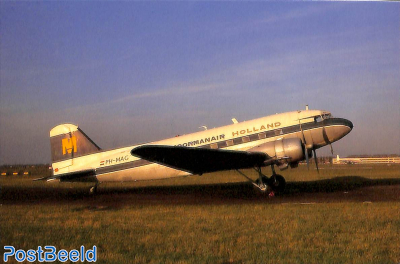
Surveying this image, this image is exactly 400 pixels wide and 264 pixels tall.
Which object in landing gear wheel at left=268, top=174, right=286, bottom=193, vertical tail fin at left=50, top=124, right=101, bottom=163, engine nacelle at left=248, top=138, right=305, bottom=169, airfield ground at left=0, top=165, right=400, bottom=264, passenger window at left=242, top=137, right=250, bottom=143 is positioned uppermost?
vertical tail fin at left=50, top=124, right=101, bottom=163

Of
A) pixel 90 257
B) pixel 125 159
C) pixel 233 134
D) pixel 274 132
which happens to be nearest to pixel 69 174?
pixel 125 159

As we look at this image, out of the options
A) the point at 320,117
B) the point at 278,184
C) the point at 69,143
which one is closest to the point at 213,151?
the point at 278,184

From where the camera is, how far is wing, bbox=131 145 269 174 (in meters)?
13.5

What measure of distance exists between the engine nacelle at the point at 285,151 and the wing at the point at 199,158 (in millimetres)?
318

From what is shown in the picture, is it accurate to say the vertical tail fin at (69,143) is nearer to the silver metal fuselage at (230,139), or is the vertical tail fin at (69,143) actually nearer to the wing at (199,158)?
the silver metal fuselage at (230,139)

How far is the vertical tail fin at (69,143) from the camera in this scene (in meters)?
17.9

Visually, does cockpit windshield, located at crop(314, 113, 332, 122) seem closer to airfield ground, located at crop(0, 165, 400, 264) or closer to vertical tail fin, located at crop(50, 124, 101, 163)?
airfield ground, located at crop(0, 165, 400, 264)

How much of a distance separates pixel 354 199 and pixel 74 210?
974 cm

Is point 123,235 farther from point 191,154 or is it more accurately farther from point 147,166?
point 147,166

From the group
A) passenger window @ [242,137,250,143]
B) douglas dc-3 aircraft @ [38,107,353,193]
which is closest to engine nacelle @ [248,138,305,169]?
douglas dc-3 aircraft @ [38,107,353,193]

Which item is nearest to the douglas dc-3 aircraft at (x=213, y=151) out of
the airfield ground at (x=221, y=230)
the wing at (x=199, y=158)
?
the wing at (x=199, y=158)

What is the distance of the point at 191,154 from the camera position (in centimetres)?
1416

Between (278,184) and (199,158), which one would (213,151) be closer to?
(199,158)

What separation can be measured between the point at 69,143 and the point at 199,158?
7.23 meters
